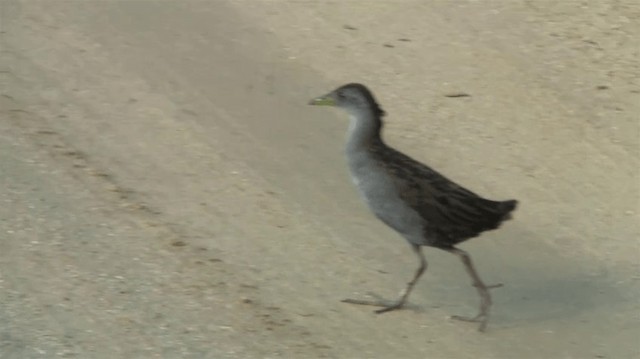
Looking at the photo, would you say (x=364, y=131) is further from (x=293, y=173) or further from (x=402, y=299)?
(x=293, y=173)

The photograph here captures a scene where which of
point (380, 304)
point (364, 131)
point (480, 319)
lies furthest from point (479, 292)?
point (364, 131)

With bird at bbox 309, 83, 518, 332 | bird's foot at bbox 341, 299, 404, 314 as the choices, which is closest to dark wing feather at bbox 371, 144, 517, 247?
bird at bbox 309, 83, 518, 332

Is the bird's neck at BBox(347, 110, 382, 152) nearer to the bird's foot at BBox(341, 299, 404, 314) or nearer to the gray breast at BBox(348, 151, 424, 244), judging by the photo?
the gray breast at BBox(348, 151, 424, 244)

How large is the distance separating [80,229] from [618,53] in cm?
409

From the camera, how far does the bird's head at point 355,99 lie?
7.69 meters

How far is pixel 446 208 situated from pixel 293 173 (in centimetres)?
188

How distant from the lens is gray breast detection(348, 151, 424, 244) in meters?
7.33

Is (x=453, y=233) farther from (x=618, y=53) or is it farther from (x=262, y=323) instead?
(x=618, y=53)

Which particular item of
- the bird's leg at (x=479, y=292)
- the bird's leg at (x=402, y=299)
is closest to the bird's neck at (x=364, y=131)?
the bird's leg at (x=402, y=299)

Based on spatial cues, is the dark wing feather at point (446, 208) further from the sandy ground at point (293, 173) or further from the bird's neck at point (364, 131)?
the sandy ground at point (293, 173)

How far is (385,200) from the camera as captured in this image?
7363 mm

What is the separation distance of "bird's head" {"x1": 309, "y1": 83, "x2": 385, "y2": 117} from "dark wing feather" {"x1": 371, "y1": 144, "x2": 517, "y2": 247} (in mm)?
436

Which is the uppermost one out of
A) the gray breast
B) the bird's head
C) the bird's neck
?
the bird's head

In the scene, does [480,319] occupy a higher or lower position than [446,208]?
lower
